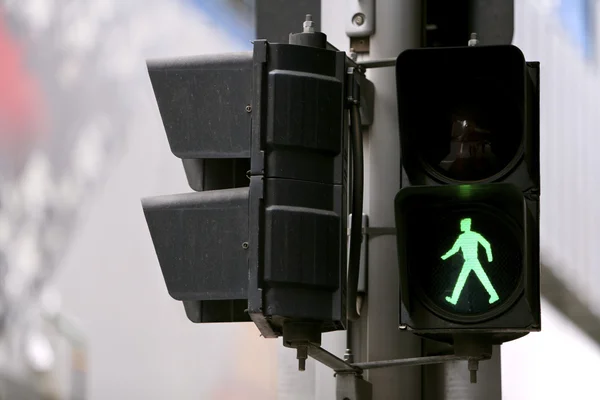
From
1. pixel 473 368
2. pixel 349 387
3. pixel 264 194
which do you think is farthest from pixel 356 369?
pixel 264 194

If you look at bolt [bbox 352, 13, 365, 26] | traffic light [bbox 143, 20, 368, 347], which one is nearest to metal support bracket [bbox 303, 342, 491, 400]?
traffic light [bbox 143, 20, 368, 347]

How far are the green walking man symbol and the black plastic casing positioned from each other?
242mm

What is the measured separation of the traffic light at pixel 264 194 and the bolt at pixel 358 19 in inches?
20.8

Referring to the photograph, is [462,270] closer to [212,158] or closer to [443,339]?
[443,339]

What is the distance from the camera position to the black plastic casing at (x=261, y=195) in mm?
2893

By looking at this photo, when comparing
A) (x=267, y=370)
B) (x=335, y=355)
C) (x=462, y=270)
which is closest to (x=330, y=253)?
(x=462, y=270)

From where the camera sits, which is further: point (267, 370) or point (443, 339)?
point (267, 370)

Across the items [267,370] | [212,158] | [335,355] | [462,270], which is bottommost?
[267,370]

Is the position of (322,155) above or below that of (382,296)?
above

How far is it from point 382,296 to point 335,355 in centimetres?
18

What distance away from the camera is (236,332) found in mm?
8367

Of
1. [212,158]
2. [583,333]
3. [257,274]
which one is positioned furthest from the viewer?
[583,333]

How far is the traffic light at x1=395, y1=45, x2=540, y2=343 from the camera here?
2.96m

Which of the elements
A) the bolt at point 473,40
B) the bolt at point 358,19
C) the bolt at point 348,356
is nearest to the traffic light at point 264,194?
the bolt at point 473,40
